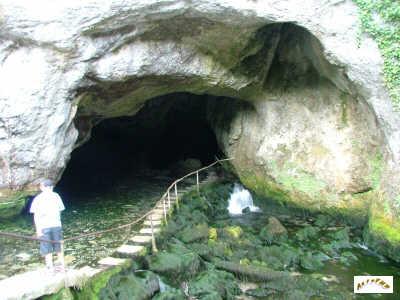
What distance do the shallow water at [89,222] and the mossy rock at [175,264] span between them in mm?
1010

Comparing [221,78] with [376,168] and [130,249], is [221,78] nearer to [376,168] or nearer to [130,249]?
[376,168]

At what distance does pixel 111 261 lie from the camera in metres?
7.62

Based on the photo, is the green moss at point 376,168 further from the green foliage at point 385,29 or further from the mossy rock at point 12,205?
the mossy rock at point 12,205

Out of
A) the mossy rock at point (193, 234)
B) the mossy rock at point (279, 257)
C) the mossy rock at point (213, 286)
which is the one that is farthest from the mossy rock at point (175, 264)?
the mossy rock at point (279, 257)

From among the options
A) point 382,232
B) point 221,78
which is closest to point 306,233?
point 382,232

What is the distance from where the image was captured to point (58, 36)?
8883 mm

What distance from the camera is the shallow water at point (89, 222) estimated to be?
7926 millimetres

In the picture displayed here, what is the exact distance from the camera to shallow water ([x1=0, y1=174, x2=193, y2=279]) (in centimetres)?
793

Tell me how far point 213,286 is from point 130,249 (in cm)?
180

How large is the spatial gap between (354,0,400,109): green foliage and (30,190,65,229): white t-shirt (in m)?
7.60

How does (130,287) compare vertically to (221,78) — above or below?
below

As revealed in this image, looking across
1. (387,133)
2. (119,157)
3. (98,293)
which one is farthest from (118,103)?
(119,157)

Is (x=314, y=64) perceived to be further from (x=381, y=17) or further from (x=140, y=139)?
(x=140, y=139)

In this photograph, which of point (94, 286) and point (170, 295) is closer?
point (94, 286)
